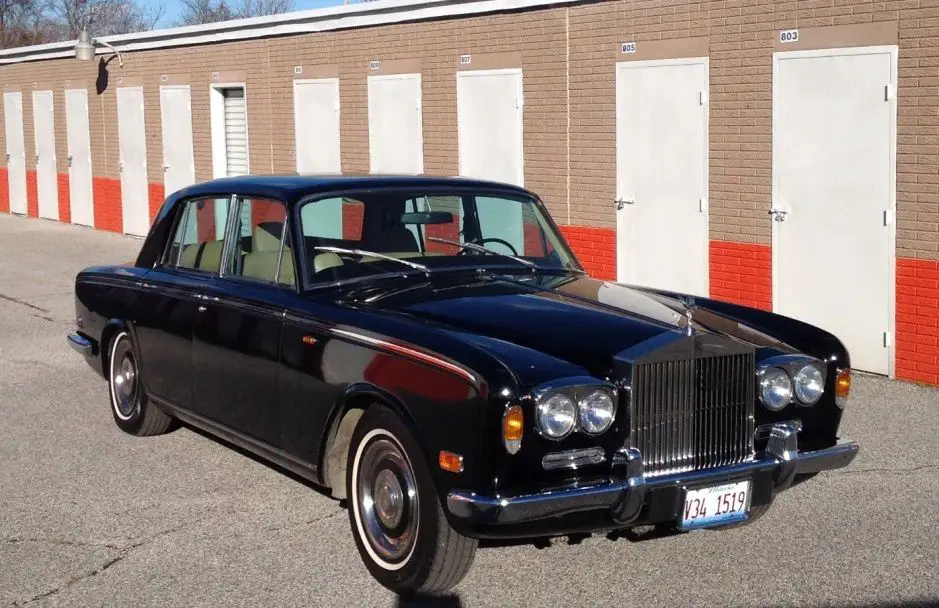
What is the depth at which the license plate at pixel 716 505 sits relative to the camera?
16.6ft

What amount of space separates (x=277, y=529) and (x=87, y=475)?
1556 mm

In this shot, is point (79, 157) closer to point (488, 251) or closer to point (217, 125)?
point (217, 125)

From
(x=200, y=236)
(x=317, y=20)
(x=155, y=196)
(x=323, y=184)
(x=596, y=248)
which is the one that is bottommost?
(x=596, y=248)

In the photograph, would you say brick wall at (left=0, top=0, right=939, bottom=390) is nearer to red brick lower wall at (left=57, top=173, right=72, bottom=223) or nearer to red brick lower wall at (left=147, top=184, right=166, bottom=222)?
red brick lower wall at (left=147, top=184, right=166, bottom=222)

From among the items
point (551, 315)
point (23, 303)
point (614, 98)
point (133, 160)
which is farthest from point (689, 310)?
point (133, 160)

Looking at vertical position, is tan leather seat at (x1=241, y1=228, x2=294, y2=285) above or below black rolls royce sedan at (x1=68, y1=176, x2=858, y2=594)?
above

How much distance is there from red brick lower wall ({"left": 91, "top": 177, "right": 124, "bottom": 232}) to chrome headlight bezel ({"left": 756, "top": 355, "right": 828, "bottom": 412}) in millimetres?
19156

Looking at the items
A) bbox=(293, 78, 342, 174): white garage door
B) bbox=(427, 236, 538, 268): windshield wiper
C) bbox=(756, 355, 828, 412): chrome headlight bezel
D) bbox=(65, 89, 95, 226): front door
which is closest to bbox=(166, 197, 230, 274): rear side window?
bbox=(427, 236, 538, 268): windshield wiper

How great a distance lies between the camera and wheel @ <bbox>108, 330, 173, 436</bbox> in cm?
782

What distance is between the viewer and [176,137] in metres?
21.4

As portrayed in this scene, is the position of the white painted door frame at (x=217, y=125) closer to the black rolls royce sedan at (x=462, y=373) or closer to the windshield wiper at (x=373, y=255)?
the black rolls royce sedan at (x=462, y=373)

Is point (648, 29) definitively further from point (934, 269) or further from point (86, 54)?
point (86, 54)

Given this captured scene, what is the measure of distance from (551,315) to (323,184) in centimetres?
156

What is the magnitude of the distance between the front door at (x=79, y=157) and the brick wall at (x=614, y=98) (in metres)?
6.26
